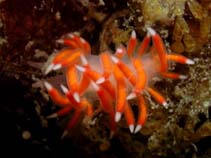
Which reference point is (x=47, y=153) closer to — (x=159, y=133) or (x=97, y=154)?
(x=97, y=154)

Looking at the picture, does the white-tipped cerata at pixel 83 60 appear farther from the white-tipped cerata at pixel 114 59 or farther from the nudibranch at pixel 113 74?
the white-tipped cerata at pixel 114 59

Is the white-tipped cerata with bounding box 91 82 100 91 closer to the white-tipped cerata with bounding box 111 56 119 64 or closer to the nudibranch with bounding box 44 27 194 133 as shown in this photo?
the nudibranch with bounding box 44 27 194 133

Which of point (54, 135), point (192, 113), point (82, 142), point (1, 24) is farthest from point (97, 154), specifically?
point (1, 24)

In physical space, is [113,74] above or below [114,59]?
below

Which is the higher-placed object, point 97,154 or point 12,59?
point 12,59

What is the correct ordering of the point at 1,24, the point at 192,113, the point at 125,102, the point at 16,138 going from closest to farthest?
the point at 125,102 → the point at 1,24 → the point at 192,113 → the point at 16,138

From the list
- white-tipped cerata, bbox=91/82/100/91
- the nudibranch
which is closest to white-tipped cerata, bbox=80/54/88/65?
the nudibranch

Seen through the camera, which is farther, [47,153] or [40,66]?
[47,153]

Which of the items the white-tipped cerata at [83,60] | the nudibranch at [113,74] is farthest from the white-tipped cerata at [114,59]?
the white-tipped cerata at [83,60]

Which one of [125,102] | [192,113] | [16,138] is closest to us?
[125,102]
